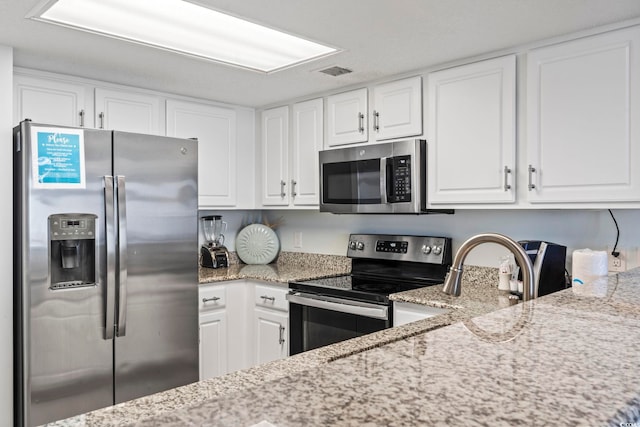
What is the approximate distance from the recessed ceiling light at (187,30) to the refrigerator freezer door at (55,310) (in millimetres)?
532

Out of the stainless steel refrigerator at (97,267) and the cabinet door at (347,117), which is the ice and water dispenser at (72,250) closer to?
the stainless steel refrigerator at (97,267)

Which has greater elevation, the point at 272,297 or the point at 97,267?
the point at 97,267

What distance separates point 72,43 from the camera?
2311mm

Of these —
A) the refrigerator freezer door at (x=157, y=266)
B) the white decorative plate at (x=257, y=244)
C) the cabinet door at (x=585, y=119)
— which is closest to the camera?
the cabinet door at (x=585, y=119)

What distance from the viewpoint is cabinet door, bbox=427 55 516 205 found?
2.41 metres

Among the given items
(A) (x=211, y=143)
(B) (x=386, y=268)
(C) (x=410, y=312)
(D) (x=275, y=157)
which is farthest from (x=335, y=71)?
(C) (x=410, y=312)

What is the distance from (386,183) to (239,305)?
1.28m

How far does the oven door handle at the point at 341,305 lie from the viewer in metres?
2.56

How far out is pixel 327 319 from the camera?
2836 millimetres

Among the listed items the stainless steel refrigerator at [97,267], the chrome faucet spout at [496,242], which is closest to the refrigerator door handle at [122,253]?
the stainless steel refrigerator at [97,267]

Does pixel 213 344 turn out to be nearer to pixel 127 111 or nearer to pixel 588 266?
pixel 127 111

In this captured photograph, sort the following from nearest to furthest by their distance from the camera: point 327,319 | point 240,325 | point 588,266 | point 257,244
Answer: point 588,266
point 327,319
point 240,325
point 257,244

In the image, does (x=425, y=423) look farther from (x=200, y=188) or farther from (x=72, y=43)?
(x=200, y=188)

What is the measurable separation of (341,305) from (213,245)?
4.52ft
